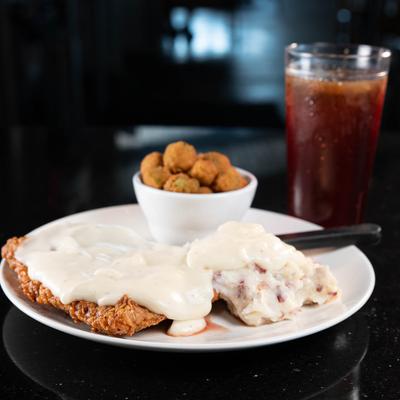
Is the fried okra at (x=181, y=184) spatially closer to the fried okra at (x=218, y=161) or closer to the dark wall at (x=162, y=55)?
the fried okra at (x=218, y=161)

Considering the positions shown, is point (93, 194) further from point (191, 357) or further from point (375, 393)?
point (375, 393)

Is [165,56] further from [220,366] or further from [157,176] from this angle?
[220,366]

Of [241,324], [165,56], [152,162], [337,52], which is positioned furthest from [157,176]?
[165,56]

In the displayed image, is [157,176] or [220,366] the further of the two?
[157,176]

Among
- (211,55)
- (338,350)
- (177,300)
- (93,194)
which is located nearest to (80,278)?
(177,300)

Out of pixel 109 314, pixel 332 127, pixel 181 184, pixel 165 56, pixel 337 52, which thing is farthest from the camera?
pixel 165 56

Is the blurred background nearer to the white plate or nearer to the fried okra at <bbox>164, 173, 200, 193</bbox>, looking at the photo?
the fried okra at <bbox>164, 173, 200, 193</bbox>

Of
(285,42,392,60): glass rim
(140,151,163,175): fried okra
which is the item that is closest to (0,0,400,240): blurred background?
(285,42,392,60): glass rim
